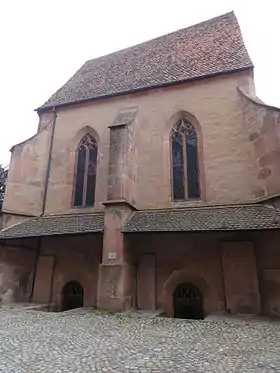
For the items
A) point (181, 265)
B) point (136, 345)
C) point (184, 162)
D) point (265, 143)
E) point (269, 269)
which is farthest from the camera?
point (184, 162)

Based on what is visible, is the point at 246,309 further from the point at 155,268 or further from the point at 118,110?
the point at 118,110

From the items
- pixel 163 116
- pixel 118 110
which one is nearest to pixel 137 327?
pixel 163 116

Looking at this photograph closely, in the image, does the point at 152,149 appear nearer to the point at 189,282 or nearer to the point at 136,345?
the point at 189,282

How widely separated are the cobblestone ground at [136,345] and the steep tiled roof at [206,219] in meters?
2.69

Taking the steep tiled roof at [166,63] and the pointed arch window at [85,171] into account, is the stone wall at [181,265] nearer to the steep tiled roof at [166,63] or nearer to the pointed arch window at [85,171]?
the pointed arch window at [85,171]

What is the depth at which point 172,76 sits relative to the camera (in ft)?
44.4

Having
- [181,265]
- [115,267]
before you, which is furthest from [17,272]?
[181,265]

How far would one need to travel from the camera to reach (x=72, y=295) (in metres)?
11.6

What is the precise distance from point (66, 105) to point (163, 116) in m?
5.26

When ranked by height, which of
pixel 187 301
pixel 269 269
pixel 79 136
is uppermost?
pixel 79 136

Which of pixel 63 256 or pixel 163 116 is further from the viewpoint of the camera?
pixel 163 116

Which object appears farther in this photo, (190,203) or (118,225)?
(190,203)

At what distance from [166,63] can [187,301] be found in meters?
11.4

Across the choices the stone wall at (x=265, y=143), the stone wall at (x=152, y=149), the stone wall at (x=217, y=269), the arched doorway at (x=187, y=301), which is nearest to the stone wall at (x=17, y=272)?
the stone wall at (x=152, y=149)
